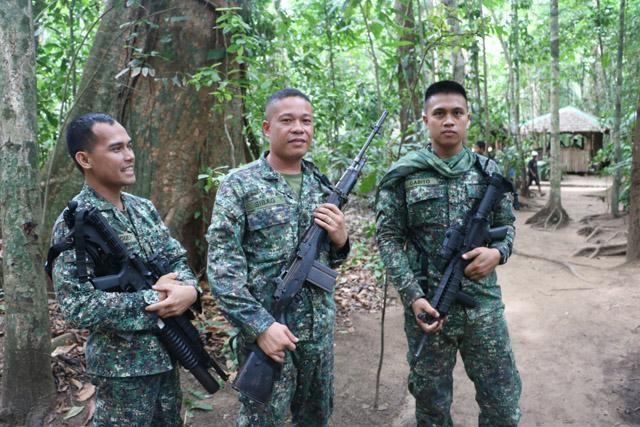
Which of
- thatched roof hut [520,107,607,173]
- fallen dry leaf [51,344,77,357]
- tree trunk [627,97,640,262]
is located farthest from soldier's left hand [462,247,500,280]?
thatched roof hut [520,107,607,173]

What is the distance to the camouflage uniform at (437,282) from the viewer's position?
2.58 metres

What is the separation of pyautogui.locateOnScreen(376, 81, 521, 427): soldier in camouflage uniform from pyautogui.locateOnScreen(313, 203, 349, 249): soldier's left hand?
51cm

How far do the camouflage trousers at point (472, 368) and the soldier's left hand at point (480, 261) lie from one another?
22 centimetres


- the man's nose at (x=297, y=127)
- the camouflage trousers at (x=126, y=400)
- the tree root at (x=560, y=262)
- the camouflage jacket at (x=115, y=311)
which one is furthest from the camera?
the tree root at (x=560, y=262)

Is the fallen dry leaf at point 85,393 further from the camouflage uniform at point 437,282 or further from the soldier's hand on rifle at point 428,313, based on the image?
the soldier's hand on rifle at point 428,313

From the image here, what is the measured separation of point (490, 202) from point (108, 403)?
214cm

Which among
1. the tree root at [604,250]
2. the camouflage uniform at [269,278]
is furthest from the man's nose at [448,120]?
the tree root at [604,250]

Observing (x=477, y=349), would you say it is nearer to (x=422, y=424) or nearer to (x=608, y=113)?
(x=422, y=424)

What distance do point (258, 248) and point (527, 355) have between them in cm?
348

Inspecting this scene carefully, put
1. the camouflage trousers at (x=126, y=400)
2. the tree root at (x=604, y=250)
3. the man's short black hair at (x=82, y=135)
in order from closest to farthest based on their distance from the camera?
the camouflage trousers at (x=126, y=400), the man's short black hair at (x=82, y=135), the tree root at (x=604, y=250)

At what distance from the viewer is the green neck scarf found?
8.80ft

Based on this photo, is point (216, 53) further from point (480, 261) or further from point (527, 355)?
point (527, 355)

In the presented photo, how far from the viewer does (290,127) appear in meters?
2.37

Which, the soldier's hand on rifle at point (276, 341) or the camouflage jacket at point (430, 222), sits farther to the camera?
the camouflage jacket at point (430, 222)
